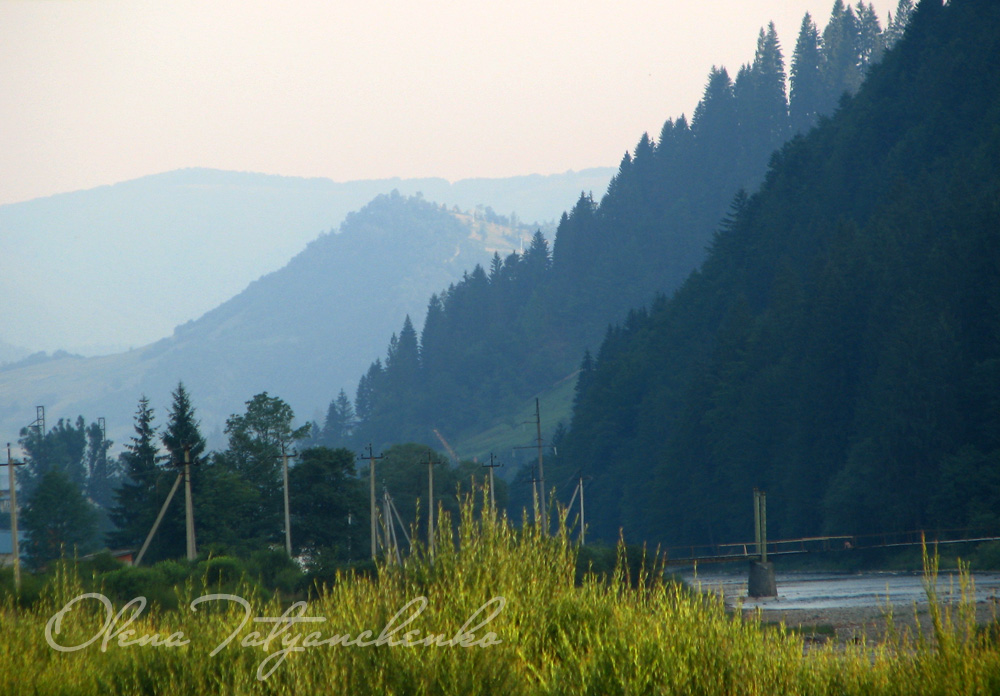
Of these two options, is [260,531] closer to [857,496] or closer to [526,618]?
[857,496]

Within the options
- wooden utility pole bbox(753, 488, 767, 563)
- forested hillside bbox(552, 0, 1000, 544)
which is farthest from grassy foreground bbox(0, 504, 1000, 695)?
forested hillside bbox(552, 0, 1000, 544)

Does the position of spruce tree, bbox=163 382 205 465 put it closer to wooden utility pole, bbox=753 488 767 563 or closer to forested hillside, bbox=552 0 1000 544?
wooden utility pole, bbox=753 488 767 563

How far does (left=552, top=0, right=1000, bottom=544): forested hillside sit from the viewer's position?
6562 centimetres

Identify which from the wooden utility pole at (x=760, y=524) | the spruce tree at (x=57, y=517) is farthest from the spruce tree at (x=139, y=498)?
the wooden utility pole at (x=760, y=524)

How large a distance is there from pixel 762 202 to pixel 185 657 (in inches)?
4834

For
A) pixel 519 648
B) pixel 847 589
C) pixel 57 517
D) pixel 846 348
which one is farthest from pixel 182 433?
pixel 519 648

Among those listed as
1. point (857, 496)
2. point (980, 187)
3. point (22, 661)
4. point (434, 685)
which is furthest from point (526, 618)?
point (980, 187)

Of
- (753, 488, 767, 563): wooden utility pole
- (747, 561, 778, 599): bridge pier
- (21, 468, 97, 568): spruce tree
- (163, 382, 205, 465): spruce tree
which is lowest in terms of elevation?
(21, 468, 97, 568): spruce tree

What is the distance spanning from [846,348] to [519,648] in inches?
2828

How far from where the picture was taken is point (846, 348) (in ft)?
261

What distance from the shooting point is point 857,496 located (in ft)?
215

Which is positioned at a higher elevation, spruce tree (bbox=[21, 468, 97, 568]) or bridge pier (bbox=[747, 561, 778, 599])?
bridge pier (bbox=[747, 561, 778, 599])

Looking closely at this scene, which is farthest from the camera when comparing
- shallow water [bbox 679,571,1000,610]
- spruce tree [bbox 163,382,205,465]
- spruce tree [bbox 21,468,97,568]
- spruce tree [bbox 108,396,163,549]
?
spruce tree [bbox 21,468,97,568]

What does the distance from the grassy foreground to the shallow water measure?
20794mm
